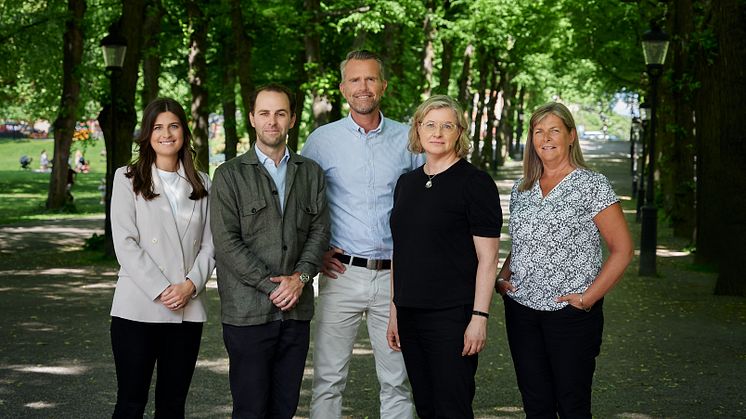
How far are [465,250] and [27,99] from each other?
163 feet

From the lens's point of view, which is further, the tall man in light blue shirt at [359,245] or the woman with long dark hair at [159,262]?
the tall man in light blue shirt at [359,245]

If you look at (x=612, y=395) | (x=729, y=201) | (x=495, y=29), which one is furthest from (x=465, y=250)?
→ (x=495, y=29)

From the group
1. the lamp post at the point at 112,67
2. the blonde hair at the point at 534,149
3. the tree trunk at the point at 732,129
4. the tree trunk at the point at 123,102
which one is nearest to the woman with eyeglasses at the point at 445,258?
the blonde hair at the point at 534,149

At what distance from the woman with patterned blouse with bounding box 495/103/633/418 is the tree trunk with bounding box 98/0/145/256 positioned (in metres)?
14.8

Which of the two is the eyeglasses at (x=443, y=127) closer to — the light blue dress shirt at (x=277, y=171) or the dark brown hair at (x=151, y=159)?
the light blue dress shirt at (x=277, y=171)

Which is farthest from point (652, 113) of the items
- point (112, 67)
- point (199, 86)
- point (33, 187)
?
point (33, 187)

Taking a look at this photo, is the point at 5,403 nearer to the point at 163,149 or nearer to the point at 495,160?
the point at 163,149

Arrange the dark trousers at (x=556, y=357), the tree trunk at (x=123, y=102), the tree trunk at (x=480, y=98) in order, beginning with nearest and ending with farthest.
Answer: the dark trousers at (x=556, y=357)
the tree trunk at (x=123, y=102)
the tree trunk at (x=480, y=98)

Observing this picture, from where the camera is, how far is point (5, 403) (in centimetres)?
812

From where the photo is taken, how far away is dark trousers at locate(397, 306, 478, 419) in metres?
5.46

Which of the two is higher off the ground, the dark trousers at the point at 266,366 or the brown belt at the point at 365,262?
the brown belt at the point at 365,262

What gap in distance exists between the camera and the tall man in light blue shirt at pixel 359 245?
6121 millimetres

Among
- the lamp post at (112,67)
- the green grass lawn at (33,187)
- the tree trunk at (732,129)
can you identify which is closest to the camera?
the tree trunk at (732,129)

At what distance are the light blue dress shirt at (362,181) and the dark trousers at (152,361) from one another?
980 mm
